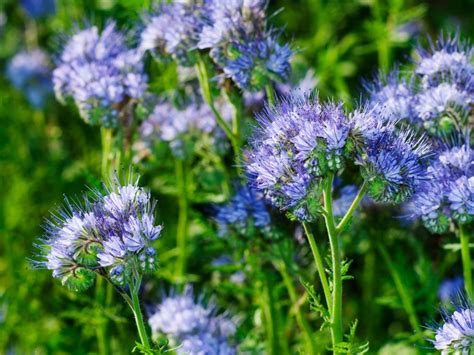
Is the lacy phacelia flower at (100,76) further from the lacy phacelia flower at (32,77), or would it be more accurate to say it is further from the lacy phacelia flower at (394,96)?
the lacy phacelia flower at (32,77)

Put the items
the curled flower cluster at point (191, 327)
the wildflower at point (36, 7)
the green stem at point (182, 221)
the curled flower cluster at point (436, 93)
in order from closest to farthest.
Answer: the curled flower cluster at point (436, 93) < the curled flower cluster at point (191, 327) < the green stem at point (182, 221) < the wildflower at point (36, 7)

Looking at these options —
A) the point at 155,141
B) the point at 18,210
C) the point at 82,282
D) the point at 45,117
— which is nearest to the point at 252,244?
the point at 155,141

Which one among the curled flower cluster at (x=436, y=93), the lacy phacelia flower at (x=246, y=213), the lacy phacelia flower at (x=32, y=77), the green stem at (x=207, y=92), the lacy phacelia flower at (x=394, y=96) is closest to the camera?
the curled flower cluster at (x=436, y=93)

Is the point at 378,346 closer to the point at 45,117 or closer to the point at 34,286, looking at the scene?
the point at 34,286

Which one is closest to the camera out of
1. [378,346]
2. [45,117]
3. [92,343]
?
[378,346]

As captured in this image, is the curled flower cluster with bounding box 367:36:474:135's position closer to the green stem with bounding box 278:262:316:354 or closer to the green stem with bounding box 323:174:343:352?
the green stem with bounding box 323:174:343:352

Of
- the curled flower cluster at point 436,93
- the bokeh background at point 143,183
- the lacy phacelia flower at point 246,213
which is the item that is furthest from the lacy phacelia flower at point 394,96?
the lacy phacelia flower at point 246,213

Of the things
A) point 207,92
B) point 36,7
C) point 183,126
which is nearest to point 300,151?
point 207,92
